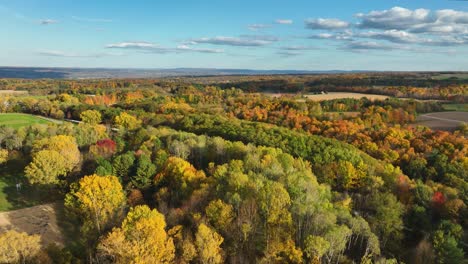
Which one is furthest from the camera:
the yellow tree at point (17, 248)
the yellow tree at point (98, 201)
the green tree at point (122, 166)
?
the green tree at point (122, 166)

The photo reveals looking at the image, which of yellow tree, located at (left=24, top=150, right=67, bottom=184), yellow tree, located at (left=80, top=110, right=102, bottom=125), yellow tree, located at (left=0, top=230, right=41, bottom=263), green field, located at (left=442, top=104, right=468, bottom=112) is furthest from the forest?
green field, located at (left=442, top=104, right=468, bottom=112)

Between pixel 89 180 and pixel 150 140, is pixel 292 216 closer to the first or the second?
pixel 89 180

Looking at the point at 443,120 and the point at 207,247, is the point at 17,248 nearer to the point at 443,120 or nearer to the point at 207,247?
the point at 207,247

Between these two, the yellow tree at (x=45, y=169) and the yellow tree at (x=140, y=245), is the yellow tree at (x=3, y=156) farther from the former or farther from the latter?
the yellow tree at (x=140, y=245)

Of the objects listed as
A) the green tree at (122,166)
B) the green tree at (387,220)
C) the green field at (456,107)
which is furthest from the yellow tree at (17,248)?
the green field at (456,107)

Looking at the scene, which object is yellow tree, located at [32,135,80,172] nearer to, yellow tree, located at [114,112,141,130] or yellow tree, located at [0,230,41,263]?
yellow tree, located at [0,230,41,263]

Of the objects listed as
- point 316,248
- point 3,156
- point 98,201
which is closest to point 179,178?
point 98,201

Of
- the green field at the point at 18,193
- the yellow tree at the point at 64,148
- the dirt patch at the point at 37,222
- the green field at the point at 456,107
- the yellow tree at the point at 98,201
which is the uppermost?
the green field at the point at 456,107
